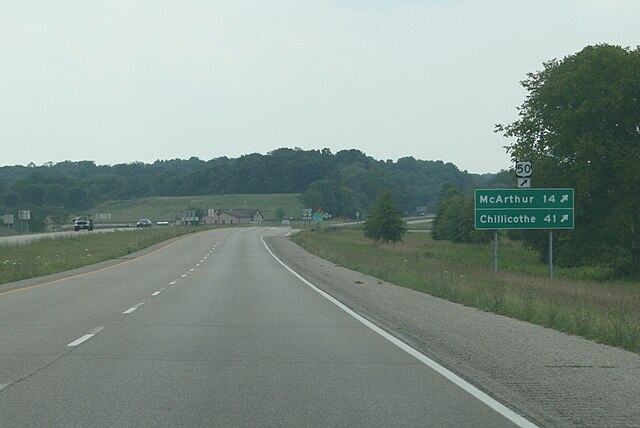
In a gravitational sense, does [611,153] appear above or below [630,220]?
above

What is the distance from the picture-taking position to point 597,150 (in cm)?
4309

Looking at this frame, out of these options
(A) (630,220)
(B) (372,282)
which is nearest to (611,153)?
(A) (630,220)

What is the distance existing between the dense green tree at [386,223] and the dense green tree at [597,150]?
5615 cm

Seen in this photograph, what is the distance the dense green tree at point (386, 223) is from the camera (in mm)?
105375

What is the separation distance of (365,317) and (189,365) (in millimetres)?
7429

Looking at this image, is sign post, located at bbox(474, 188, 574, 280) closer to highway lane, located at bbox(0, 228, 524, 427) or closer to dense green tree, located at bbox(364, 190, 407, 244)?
highway lane, located at bbox(0, 228, 524, 427)

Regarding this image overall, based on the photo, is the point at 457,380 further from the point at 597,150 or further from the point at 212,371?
the point at 597,150

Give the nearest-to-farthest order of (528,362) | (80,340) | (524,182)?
(528,362) < (80,340) < (524,182)

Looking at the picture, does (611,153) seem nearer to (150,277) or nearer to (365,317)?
(150,277)

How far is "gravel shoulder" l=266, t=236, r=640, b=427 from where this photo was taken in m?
8.32

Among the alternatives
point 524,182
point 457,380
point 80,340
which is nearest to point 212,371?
point 457,380

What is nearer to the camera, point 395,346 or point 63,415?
point 63,415

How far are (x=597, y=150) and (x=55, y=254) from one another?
3585cm

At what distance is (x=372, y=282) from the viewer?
30.3 metres
